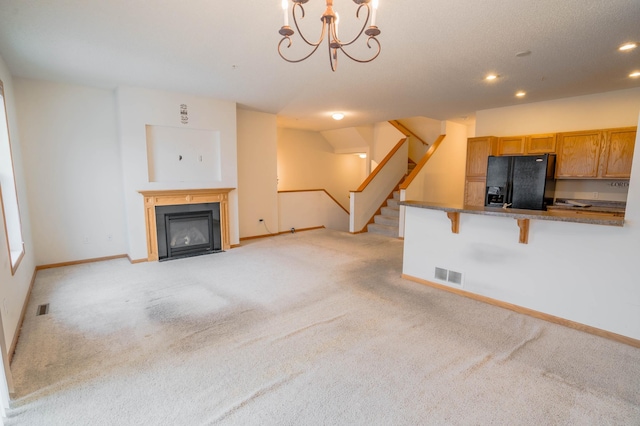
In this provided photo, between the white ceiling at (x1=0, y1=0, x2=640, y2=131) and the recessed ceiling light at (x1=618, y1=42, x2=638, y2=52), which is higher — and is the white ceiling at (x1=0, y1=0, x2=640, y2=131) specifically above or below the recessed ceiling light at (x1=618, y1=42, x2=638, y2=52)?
above

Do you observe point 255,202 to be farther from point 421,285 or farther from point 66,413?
point 66,413

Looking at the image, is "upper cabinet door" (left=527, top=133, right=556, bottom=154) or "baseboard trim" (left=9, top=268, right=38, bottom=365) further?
"upper cabinet door" (left=527, top=133, right=556, bottom=154)

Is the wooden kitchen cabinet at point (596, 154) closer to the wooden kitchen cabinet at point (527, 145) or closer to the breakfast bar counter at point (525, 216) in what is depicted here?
the wooden kitchen cabinet at point (527, 145)

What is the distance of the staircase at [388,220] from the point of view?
6.79 m

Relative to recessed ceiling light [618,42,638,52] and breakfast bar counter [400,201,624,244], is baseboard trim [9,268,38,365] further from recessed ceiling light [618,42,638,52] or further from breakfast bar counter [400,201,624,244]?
recessed ceiling light [618,42,638,52]

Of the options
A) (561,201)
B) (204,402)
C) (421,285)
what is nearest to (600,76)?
(561,201)

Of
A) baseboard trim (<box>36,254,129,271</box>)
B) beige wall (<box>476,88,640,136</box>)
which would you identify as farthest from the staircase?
baseboard trim (<box>36,254,129,271</box>)

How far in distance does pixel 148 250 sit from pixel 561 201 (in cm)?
677

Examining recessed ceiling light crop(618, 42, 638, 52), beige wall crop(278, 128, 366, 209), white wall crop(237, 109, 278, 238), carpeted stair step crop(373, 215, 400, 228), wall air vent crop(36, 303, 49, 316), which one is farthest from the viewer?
beige wall crop(278, 128, 366, 209)

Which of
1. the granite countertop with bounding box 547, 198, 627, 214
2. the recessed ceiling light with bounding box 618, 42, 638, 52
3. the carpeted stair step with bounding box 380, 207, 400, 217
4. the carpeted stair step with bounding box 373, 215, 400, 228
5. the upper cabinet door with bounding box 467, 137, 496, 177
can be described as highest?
the recessed ceiling light with bounding box 618, 42, 638, 52

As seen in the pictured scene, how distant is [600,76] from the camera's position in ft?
12.3

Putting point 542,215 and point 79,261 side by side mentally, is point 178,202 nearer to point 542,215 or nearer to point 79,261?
point 79,261

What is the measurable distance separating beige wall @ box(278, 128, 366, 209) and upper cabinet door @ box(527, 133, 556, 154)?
222 inches

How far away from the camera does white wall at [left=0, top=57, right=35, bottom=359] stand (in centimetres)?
235
